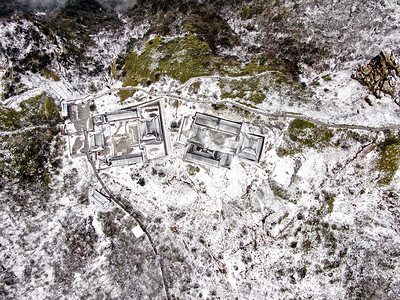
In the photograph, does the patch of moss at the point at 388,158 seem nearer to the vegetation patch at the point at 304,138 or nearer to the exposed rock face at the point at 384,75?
the exposed rock face at the point at 384,75

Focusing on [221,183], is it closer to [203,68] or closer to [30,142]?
[203,68]

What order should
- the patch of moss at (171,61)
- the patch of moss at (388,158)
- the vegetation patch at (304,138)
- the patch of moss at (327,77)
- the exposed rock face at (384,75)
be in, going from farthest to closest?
the patch of moss at (171,61) → the patch of moss at (327,77) → the vegetation patch at (304,138) → the exposed rock face at (384,75) → the patch of moss at (388,158)

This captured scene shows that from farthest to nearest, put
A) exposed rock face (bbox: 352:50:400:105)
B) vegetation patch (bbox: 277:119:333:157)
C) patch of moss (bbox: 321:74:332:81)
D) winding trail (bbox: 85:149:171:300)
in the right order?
patch of moss (bbox: 321:74:332:81), winding trail (bbox: 85:149:171:300), vegetation patch (bbox: 277:119:333:157), exposed rock face (bbox: 352:50:400:105)

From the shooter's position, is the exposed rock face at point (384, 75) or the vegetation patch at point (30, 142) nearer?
the exposed rock face at point (384, 75)

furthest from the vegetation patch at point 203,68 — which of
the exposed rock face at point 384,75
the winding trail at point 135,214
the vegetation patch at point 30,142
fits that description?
the winding trail at point 135,214

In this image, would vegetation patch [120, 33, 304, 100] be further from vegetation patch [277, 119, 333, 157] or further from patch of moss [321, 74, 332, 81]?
vegetation patch [277, 119, 333, 157]

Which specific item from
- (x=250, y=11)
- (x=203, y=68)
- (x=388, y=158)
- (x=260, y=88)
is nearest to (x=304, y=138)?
(x=260, y=88)

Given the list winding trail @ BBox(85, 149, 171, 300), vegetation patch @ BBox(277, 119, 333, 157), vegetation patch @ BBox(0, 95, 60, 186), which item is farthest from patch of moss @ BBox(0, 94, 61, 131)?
vegetation patch @ BBox(277, 119, 333, 157)
